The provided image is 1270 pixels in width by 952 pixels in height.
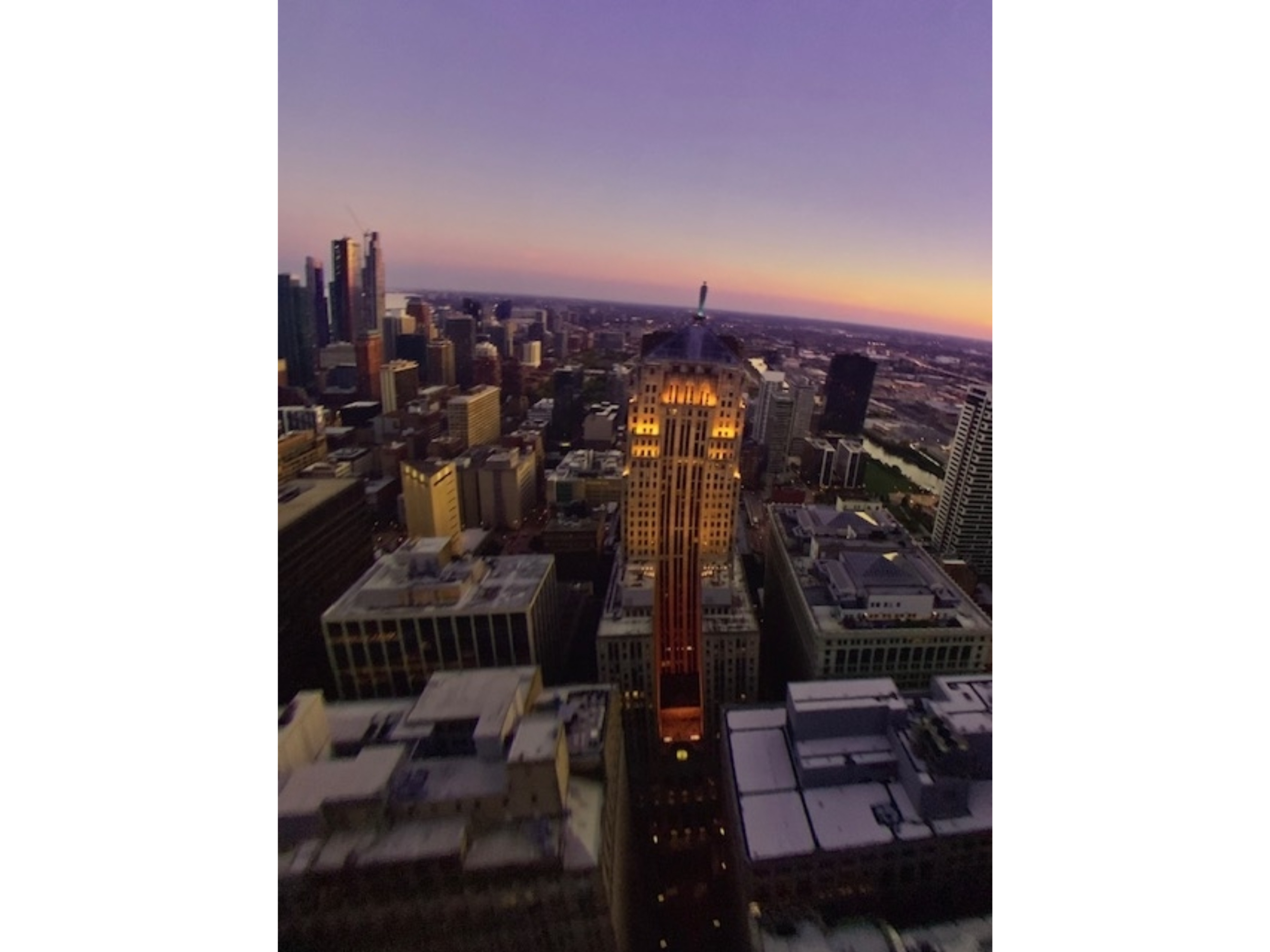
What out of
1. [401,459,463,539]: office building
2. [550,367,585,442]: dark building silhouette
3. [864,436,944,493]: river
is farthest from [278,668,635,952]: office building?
[864,436,944,493]: river

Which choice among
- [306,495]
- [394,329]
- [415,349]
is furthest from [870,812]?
[415,349]

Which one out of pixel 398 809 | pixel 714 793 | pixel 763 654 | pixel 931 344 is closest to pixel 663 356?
pixel 931 344

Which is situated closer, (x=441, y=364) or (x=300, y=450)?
(x=300, y=450)

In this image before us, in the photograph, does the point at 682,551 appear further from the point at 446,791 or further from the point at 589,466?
the point at 446,791

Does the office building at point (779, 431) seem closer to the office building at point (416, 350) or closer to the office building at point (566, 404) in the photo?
the office building at point (566, 404)

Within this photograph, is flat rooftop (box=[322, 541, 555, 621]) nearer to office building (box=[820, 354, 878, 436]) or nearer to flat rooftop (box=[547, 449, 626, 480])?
flat rooftop (box=[547, 449, 626, 480])

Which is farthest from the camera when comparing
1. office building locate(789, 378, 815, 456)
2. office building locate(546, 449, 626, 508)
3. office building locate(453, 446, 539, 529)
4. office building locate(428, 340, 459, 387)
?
office building locate(789, 378, 815, 456)
